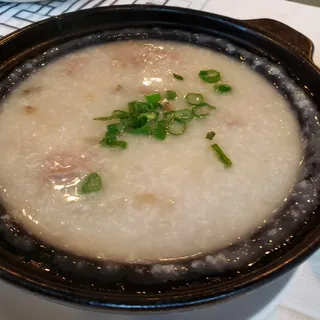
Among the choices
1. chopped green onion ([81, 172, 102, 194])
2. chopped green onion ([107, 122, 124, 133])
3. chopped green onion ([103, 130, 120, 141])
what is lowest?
chopped green onion ([81, 172, 102, 194])

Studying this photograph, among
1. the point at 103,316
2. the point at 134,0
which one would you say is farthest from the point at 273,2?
the point at 103,316

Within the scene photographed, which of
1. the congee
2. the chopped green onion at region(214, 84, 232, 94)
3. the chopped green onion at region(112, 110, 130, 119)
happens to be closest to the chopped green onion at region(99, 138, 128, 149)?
the congee

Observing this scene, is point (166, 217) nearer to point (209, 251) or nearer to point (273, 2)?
point (209, 251)

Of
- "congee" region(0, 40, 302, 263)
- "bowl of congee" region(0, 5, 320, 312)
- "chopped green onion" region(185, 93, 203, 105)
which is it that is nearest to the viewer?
"bowl of congee" region(0, 5, 320, 312)

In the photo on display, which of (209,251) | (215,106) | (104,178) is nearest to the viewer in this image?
→ (209,251)

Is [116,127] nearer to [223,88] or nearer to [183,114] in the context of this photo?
[183,114]

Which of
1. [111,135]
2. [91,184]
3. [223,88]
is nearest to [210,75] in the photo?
[223,88]

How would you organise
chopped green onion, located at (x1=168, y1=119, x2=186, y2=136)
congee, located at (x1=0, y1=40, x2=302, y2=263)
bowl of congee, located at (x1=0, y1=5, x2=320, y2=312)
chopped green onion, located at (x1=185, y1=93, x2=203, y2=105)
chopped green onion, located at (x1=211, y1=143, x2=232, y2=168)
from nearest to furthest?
1. bowl of congee, located at (x1=0, y1=5, x2=320, y2=312)
2. congee, located at (x1=0, y1=40, x2=302, y2=263)
3. chopped green onion, located at (x1=211, y1=143, x2=232, y2=168)
4. chopped green onion, located at (x1=168, y1=119, x2=186, y2=136)
5. chopped green onion, located at (x1=185, y1=93, x2=203, y2=105)

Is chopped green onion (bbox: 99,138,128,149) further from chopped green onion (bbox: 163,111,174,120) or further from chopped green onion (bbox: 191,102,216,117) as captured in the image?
chopped green onion (bbox: 191,102,216,117)
